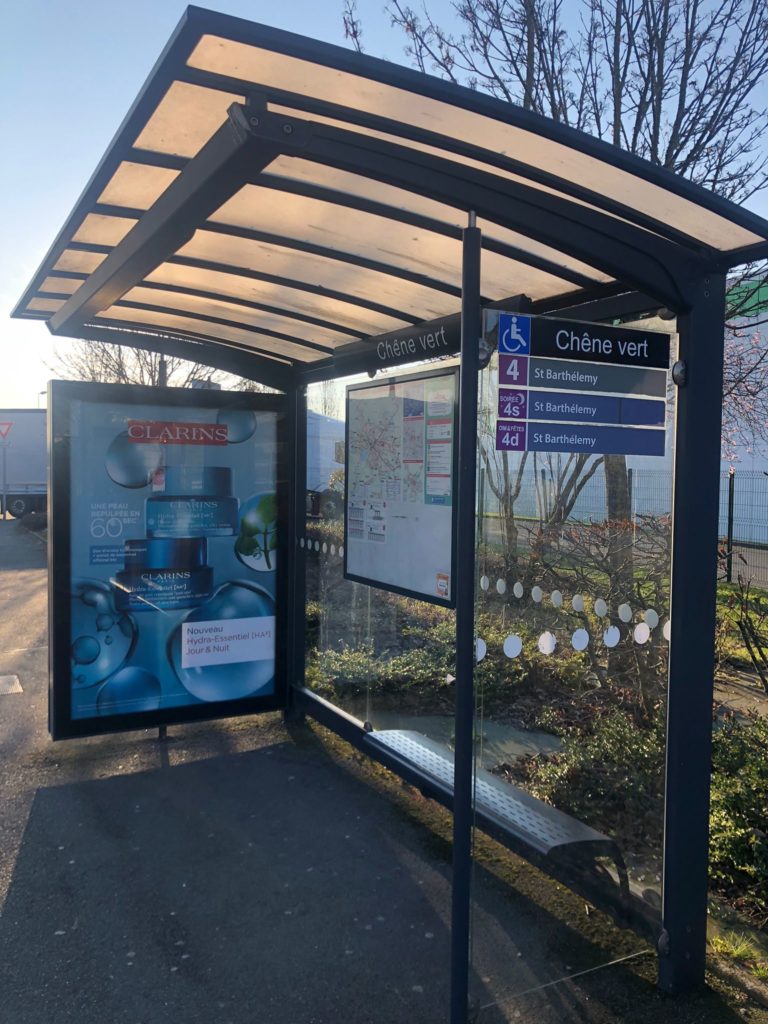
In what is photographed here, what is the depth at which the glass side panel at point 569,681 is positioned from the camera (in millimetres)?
3025

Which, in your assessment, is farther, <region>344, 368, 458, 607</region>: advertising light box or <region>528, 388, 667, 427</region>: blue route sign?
<region>344, 368, 458, 607</region>: advertising light box

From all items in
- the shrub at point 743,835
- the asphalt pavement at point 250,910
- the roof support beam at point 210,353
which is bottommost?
the asphalt pavement at point 250,910

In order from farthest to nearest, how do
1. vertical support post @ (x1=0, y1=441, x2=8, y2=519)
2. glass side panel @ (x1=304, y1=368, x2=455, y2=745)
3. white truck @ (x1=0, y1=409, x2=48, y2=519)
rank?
white truck @ (x1=0, y1=409, x2=48, y2=519) < vertical support post @ (x1=0, y1=441, x2=8, y2=519) < glass side panel @ (x1=304, y1=368, x2=455, y2=745)

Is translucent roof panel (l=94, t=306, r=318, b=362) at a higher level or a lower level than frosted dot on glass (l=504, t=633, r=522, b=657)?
higher

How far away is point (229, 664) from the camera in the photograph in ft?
18.6

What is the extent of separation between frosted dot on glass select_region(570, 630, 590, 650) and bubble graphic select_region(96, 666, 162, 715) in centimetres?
303

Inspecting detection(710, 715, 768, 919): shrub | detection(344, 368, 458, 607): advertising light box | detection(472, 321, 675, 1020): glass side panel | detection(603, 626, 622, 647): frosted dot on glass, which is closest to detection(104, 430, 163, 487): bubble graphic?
detection(344, 368, 458, 607): advertising light box

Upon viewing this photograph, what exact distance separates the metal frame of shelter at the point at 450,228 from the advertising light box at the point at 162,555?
3.84ft

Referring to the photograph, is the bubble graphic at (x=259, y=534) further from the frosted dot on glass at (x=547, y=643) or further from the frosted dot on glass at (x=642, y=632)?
the frosted dot on glass at (x=642, y=632)

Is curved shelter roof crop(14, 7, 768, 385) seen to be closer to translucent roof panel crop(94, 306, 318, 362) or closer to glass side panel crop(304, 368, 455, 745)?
translucent roof panel crop(94, 306, 318, 362)

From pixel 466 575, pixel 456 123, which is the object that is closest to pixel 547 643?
pixel 466 575

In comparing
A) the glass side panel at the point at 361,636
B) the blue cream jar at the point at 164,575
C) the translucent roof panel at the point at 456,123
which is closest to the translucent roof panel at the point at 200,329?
the glass side panel at the point at 361,636

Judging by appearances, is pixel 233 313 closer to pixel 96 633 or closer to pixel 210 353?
pixel 210 353

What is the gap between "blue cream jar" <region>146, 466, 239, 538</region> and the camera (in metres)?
5.36
